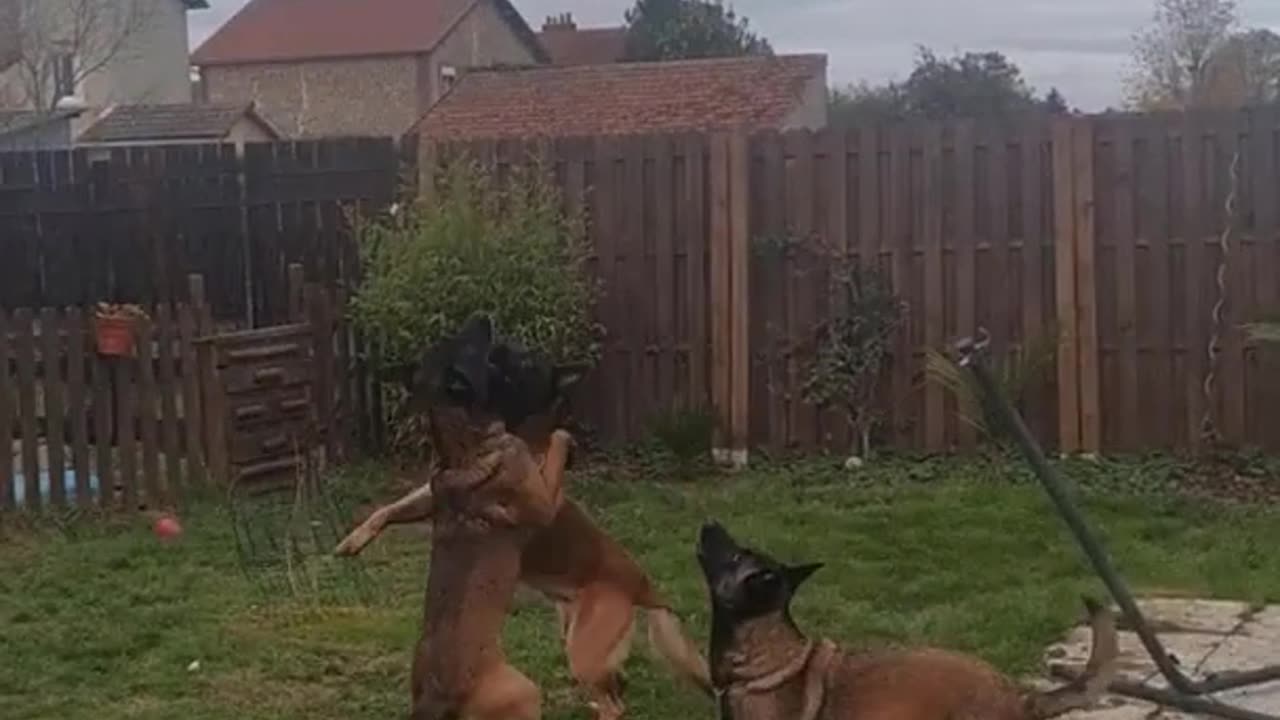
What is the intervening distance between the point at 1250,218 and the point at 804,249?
2227mm

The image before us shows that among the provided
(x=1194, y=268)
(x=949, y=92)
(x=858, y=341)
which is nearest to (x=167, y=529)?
(x=858, y=341)

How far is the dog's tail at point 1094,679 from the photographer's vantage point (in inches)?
143

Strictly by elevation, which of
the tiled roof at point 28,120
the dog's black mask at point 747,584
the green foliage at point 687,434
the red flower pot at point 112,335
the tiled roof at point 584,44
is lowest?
the green foliage at point 687,434

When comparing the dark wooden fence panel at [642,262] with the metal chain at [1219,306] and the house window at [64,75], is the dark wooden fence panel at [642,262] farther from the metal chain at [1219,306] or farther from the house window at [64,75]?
the house window at [64,75]

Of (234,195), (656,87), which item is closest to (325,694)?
(234,195)

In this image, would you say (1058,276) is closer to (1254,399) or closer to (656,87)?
(1254,399)

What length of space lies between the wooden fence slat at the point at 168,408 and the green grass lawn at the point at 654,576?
45 cm

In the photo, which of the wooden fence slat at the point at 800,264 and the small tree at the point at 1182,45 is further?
the small tree at the point at 1182,45

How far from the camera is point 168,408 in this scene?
30.2 ft

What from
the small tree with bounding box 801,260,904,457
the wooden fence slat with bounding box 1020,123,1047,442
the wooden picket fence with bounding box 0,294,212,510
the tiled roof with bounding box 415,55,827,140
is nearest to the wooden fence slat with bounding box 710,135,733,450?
the small tree with bounding box 801,260,904,457

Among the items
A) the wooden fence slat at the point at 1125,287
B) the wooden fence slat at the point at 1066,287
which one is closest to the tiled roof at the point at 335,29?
the wooden fence slat at the point at 1066,287

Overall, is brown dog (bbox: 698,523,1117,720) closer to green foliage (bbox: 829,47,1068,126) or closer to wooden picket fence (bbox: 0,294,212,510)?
wooden picket fence (bbox: 0,294,212,510)

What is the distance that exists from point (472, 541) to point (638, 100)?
77.0ft

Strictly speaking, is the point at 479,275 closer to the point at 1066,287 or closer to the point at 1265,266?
the point at 1066,287
